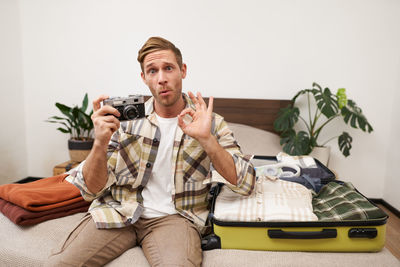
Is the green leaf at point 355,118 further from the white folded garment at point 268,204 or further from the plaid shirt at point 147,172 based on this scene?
the plaid shirt at point 147,172

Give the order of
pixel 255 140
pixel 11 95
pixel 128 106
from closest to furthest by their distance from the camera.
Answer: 1. pixel 128 106
2. pixel 255 140
3. pixel 11 95

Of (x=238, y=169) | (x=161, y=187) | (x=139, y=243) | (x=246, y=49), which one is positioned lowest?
(x=139, y=243)

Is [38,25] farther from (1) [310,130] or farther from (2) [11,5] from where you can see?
(1) [310,130]

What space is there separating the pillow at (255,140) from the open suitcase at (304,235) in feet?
3.79

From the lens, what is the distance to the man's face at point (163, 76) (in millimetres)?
1146

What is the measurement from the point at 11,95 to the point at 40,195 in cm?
186

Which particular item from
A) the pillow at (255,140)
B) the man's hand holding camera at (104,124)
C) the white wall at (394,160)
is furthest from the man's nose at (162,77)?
the white wall at (394,160)

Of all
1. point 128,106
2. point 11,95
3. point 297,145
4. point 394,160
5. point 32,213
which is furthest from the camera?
point 11,95

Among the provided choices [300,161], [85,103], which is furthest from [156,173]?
[85,103]

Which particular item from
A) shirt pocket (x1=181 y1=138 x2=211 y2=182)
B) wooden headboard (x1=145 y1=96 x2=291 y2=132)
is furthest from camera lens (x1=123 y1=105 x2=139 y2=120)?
wooden headboard (x1=145 y1=96 x2=291 y2=132)

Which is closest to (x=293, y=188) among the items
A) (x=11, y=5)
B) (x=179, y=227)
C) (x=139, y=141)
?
(x=179, y=227)

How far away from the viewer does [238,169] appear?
106 cm

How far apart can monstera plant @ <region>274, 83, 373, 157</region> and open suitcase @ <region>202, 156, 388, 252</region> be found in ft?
3.85

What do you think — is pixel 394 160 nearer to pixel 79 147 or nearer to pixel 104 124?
pixel 104 124
